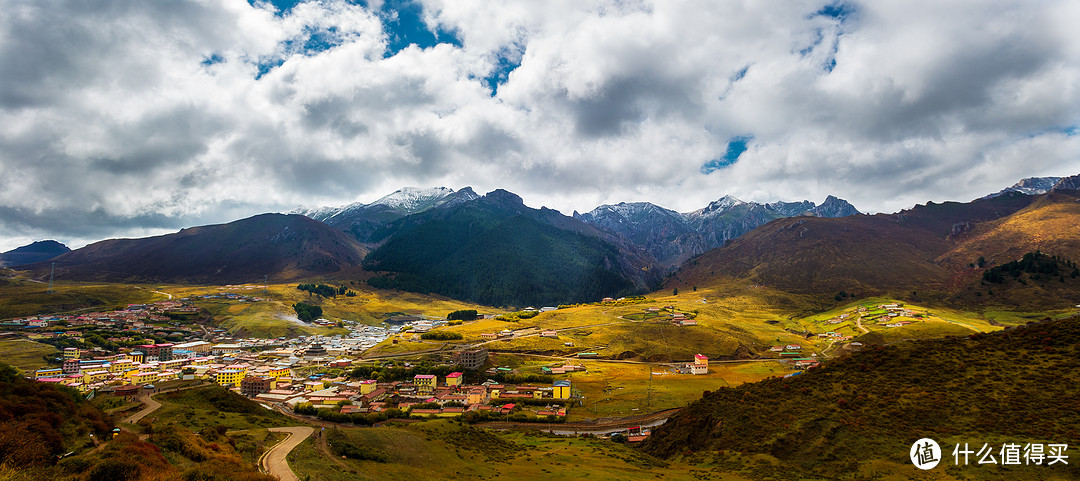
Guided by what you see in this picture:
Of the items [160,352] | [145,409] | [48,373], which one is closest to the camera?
[145,409]

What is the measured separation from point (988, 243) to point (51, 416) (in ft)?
845

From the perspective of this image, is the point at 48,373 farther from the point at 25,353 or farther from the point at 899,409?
the point at 899,409

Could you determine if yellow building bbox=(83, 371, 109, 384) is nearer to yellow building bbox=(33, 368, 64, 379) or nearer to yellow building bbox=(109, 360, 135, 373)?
yellow building bbox=(109, 360, 135, 373)

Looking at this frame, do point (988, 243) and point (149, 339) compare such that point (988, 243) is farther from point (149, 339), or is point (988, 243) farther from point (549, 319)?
point (149, 339)

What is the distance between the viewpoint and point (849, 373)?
1439 inches

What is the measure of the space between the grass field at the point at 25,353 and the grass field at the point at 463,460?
94796 mm

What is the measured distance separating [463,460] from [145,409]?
3271 centimetres

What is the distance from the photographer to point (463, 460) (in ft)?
118

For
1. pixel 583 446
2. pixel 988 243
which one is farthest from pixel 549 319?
pixel 988 243

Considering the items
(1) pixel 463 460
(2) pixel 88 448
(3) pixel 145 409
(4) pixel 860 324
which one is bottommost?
(1) pixel 463 460

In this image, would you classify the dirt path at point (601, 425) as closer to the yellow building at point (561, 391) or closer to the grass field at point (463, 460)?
the yellow building at point (561, 391)

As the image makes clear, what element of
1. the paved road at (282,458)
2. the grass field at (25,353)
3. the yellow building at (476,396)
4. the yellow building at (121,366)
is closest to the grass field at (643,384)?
the yellow building at (476,396)

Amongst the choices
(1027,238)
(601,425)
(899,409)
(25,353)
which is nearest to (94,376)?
(25,353)

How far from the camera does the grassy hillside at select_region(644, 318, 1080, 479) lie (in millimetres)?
25516
